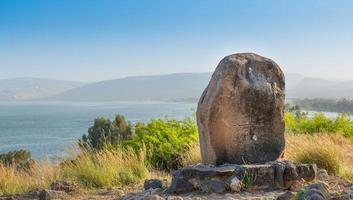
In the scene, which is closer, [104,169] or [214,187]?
[214,187]

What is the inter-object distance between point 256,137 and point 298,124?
12.3 m

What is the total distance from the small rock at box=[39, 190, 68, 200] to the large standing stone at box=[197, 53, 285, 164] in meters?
2.43

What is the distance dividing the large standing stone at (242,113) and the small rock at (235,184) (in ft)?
3.64

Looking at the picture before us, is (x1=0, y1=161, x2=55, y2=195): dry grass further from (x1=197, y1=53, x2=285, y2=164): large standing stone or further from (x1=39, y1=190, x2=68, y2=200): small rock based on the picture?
(x1=197, y1=53, x2=285, y2=164): large standing stone

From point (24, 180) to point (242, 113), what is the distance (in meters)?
4.78

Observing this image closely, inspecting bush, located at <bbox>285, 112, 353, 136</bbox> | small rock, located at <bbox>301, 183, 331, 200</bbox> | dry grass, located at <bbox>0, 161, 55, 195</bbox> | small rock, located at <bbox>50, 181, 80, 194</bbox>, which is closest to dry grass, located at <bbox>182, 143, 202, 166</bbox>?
dry grass, located at <bbox>0, 161, 55, 195</bbox>

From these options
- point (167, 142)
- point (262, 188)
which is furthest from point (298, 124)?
point (262, 188)

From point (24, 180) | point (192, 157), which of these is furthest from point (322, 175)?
point (24, 180)

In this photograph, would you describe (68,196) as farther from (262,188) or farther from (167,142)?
(167,142)

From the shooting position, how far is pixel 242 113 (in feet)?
29.1

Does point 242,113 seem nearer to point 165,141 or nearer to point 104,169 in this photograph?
point 104,169

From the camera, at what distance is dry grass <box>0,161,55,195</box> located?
10445 millimetres

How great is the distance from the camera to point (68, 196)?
8898 millimetres

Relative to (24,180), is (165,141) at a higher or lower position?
higher
